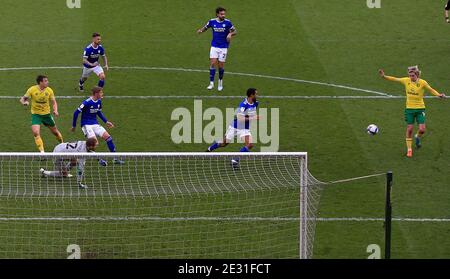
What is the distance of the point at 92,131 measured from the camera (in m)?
26.5

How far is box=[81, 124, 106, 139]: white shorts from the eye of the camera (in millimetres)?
26469

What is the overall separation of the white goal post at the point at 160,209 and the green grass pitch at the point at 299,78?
341 mm

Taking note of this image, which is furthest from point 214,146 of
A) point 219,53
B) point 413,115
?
point 219,53

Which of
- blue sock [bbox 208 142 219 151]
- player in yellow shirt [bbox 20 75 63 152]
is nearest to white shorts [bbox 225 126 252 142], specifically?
blue sock [bbox 208 142 219 151]

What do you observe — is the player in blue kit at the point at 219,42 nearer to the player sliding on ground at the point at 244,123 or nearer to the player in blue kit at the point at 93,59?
the player in blue kit at the point at 93,59

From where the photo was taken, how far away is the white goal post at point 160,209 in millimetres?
21500

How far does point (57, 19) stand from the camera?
38.6 m

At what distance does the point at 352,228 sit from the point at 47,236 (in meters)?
6.16

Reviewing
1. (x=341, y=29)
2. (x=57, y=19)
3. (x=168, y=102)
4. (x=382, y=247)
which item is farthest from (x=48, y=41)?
(x=382, y=247)

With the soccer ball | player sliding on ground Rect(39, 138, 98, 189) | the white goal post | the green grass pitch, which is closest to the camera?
the white goal post

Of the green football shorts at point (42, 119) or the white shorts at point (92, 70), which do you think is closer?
the green football shorts at point (42, 119)

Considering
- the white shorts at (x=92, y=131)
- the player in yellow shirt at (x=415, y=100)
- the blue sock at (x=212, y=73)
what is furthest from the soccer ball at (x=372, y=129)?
the white shorts at (x=92, y=131)

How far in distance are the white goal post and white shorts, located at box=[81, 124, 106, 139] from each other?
1079mm

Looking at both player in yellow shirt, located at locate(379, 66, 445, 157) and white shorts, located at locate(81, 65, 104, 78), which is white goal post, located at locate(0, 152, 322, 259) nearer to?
player in yellow shirt, located at locate(379, 66, 445, 157)
